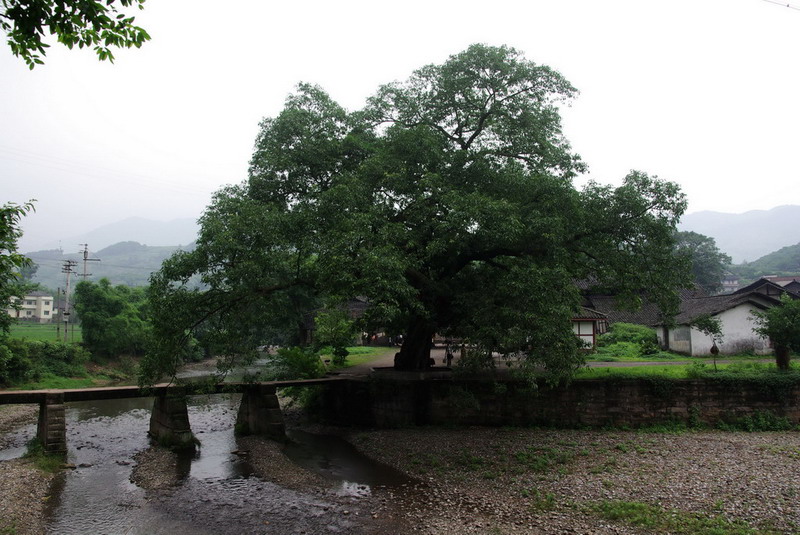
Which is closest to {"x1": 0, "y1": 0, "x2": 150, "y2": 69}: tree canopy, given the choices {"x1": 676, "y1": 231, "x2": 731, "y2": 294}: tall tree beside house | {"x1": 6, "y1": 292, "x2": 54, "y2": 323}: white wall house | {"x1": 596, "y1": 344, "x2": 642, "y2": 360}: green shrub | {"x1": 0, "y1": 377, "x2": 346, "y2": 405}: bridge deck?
{"x1": 0, "y1": 377, "x2": 346, "y2": 405}: bridge deck

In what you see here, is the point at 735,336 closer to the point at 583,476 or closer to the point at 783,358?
the point at 783,358

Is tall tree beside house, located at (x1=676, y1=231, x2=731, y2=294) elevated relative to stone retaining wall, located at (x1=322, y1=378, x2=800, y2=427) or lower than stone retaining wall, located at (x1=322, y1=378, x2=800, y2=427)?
elevated

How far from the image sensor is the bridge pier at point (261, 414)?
21.3 meters

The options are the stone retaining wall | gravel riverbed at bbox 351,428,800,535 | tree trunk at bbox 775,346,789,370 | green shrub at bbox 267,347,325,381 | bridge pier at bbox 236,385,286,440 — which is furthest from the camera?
green shrub at bbox 267,347,325,381

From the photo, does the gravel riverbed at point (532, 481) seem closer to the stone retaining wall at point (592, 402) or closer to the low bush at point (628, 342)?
the stone retaining wall at point (592, 402)

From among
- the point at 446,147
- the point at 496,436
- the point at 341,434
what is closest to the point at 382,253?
the point at 446,147

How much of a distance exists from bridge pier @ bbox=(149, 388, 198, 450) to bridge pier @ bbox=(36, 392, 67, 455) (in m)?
3.26

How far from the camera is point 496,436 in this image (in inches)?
772

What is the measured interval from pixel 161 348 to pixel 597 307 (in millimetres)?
37105

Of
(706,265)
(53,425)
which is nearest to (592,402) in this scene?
(53,425)

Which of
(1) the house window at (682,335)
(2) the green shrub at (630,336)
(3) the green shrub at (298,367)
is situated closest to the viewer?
(3) the green shrub at (298,367)

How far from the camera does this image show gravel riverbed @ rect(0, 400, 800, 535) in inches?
468

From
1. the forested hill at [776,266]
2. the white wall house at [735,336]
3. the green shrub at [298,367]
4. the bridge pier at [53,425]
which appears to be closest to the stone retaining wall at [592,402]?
the green shrub at [298,367]

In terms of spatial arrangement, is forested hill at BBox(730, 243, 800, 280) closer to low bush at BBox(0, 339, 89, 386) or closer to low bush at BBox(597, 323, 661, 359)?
low bush at BBox(597, 323, 661, 359)
